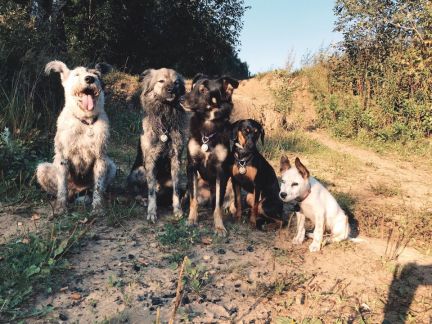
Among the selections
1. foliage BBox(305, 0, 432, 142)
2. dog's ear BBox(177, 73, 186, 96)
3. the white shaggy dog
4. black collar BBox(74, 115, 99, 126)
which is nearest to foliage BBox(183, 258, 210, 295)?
the white shaggy dog

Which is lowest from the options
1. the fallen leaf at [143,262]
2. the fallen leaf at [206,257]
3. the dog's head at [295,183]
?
the fallen leaf at [143,262]

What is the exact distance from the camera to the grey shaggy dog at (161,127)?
5.29 metres

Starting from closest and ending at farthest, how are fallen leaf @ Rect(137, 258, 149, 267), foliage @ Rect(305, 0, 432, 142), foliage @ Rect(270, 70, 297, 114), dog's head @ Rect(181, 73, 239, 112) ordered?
fallen leaf @ Rect(137, 258, 149, 267)
dog's head @ Rect(181, 73, 239, 112)
foliage @ Rect(305, 0, 432, 142)
foliage @ Rect(270, 70, 297, 114)

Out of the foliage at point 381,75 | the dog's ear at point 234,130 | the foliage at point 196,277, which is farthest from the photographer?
the foliage at point 381,75

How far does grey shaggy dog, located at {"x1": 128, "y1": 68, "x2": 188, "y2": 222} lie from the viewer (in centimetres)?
529

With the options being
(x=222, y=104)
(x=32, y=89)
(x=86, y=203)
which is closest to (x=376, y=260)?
(x=222, y=104)

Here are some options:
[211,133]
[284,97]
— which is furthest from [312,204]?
[284,97]

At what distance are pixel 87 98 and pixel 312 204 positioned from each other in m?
2.97

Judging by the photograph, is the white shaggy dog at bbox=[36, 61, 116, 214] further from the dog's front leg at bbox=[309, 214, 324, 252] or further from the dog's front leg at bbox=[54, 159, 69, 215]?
the dog's front leg at bbox=[309, 214, 324, 252]

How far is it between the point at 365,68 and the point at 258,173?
953 cm

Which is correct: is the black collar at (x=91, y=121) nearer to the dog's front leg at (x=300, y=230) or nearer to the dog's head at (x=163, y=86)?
the dog's head at (x=163, y=86)

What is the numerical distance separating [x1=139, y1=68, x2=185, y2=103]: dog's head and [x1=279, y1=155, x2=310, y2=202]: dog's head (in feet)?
5.78

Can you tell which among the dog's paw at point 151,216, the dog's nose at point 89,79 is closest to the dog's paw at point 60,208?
the dog's paw at point 151,216

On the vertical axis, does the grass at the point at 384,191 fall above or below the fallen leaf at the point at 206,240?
above
